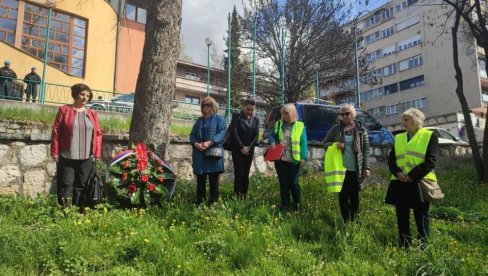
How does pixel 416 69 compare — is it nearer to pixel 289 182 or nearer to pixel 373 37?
pixel 373 37

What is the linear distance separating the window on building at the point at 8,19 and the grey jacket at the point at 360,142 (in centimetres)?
1936

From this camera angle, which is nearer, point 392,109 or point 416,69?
point 416,69

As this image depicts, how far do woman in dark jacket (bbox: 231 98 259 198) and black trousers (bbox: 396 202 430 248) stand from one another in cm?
242

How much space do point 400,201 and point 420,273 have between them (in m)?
1.13

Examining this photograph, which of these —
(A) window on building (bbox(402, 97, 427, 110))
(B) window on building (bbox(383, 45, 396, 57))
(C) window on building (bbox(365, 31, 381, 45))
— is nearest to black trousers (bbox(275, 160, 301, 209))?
(A) window on building (bbox(402, 97, 427, 110))

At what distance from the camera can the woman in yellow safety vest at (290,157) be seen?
20.5 ft

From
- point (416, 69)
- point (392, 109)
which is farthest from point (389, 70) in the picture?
point (392, 109)

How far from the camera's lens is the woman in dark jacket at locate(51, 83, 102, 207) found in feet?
18.5

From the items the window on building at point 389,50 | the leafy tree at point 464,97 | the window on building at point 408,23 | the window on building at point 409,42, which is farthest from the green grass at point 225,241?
the window on building at point 389,50

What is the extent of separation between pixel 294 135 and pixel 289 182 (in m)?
0.71

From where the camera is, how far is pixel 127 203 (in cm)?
606

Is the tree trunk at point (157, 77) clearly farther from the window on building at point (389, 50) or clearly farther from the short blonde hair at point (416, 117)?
the window on building at point (389, 50)

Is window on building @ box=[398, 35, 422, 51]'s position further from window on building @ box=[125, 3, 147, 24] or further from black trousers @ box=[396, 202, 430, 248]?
black trousers @ box=[396, 202, 430, 248]

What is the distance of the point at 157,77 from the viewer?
24.3 feet
